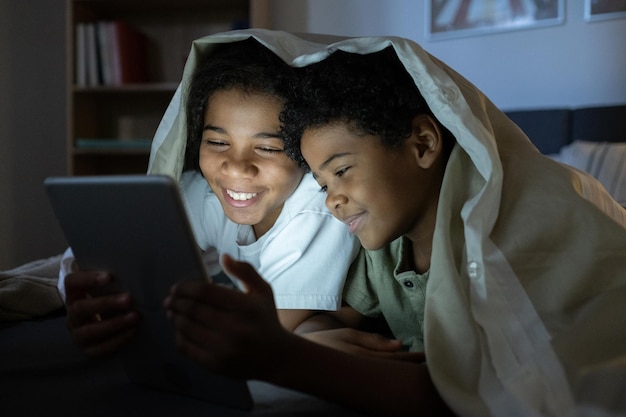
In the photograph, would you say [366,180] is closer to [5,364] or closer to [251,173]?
A: [251,173]

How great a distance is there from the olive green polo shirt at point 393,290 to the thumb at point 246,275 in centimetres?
49

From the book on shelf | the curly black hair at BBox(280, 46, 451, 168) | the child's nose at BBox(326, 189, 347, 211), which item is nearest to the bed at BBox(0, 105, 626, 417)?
the child's nose at BBox(326, 189, 347, 211)

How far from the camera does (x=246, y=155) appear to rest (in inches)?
47.8

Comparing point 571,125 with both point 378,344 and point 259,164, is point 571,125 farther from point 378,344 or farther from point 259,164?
point 378,344

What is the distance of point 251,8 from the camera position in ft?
9.45

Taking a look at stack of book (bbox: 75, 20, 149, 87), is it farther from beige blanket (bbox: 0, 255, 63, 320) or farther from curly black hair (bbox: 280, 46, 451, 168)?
curly black hair (bbox: 280, 46, 451, 168)

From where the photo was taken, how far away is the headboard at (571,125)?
2.22 meters

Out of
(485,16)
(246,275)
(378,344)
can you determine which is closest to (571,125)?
(485,16)

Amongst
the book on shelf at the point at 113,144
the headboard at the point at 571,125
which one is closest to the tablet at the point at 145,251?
the headboard at the point at 571,125

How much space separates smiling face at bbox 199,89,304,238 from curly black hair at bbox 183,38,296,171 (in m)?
0.01

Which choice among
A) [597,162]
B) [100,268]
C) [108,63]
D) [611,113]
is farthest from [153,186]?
[108,63]

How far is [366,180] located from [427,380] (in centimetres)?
35

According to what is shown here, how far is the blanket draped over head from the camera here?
0.71 m

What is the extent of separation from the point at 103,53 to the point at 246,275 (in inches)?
104
